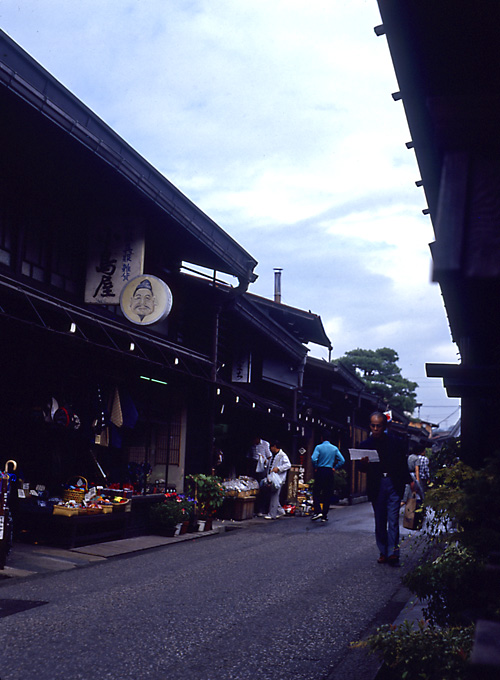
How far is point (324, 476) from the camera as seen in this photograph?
54.3 ft

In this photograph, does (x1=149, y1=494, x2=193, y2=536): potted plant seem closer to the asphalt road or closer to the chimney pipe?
the asphalt road

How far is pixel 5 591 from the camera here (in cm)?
755

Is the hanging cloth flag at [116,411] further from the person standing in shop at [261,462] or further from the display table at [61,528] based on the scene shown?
the person standing in shop at [261,462]

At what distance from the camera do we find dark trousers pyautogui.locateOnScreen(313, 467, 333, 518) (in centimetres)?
1661

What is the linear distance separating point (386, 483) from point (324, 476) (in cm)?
656

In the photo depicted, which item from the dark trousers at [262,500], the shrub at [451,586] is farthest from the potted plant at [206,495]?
the shrub at [451,586]

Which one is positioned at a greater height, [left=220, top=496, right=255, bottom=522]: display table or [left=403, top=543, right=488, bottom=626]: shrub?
[left=403, top=543, right=488, bottom=626]: shrub

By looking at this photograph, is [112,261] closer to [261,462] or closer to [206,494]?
[206,494]

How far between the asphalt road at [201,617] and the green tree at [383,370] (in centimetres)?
4820

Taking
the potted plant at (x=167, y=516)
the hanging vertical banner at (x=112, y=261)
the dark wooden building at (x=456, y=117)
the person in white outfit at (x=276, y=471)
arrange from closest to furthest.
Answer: the dark wooden building at (x=456, y=117), the hanging vertical banner at (x=112, y=261), the potted plant at (x=167, y=516), the person in white outfit at (x=276, y=471)

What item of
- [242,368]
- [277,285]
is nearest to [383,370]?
[277,285]

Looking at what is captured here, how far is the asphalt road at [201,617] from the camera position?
5043 mm

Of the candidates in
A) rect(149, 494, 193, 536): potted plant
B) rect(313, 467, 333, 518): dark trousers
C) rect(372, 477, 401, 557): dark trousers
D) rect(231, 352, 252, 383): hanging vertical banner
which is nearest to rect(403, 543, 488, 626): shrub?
rect(372, 477, 401, 557): dark trousers

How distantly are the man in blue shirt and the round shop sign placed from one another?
689cm
